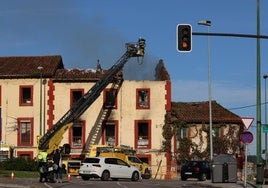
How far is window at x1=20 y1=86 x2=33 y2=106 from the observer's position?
210ft

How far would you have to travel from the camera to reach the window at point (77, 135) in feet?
207

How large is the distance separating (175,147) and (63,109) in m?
12.4

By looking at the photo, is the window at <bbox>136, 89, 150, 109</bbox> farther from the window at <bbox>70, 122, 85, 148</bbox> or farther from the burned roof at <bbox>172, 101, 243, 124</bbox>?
the window at <bbox>70, 122, 85, 148</bbox>

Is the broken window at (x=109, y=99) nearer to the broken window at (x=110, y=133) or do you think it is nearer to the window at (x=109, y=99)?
the window at (x=109, y=99)

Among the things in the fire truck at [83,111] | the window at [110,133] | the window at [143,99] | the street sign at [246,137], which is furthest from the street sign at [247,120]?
the window at [110,133]

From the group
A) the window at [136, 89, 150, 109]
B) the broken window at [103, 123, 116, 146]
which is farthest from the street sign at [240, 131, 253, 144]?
the broken window at [103, 123, 116, 146]

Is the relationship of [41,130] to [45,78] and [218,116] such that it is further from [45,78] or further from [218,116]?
[218,116]

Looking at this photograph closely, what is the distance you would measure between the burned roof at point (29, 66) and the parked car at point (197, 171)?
20090 mm

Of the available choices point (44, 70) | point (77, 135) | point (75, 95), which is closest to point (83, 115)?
point (77, 135)

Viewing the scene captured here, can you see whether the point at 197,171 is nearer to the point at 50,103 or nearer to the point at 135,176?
the point at 135,176

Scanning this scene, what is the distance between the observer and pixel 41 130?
6294cm

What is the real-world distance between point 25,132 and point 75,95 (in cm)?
645

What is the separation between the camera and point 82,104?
59906mm

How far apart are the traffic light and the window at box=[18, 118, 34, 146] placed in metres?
42.2
